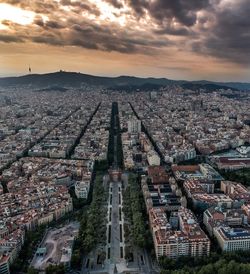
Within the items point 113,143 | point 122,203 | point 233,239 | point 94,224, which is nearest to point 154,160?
point 122,203

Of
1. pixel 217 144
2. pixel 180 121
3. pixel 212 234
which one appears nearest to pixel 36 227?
pixel 212 234

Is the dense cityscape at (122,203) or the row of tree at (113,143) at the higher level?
the dense cityscape at (122,203)

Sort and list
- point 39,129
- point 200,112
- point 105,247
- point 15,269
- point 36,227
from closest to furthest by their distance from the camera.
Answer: point 15,269
point 105,247
point 36,227
point 39,129
point 200,112

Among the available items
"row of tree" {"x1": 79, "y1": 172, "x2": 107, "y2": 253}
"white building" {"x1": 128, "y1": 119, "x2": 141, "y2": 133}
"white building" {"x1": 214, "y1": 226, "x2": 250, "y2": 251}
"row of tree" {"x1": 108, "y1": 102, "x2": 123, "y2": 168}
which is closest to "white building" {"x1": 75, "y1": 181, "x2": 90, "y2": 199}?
"row of tree" {"x1": 79, "y1": 172, "x2": 107, "y2": 253}

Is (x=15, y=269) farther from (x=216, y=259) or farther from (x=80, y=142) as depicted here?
(x=80, y=142)

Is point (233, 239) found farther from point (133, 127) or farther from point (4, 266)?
point (133, 127)

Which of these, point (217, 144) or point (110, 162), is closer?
point (110, 162)

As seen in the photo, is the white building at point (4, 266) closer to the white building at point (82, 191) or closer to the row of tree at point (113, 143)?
the white building at point (82, 191)

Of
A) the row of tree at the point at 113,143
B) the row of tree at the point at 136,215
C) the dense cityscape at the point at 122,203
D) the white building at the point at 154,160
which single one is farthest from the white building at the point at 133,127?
the row of tree at the point at 136,215
